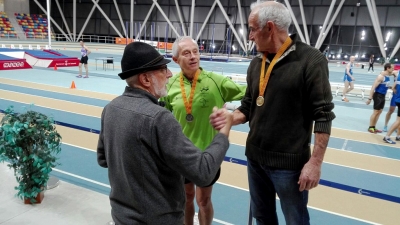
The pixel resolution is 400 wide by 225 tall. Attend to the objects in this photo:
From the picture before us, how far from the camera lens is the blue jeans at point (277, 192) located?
221 centimetres

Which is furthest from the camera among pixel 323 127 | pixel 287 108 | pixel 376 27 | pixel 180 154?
pixel 376 27

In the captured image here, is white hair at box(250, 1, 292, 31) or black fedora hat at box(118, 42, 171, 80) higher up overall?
white hair at box(250, 1, 292, 31)

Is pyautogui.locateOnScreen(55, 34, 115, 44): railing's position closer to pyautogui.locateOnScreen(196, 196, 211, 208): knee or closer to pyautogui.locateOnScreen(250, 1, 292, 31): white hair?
pyautogui.locateOnScreen(196, 196, 211, 208): knee

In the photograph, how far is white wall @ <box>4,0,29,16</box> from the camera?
4459 cm

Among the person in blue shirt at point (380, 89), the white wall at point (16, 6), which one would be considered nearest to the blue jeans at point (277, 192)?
the person in blue shirt at point (380, 89)

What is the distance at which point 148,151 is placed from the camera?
1645 mm

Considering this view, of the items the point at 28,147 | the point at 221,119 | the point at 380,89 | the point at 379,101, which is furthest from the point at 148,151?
the point at 380,89

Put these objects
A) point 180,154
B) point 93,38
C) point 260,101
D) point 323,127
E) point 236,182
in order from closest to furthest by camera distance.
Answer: point 180,154 → point 323,127 → point 260,101 → point 236,182 → point 93,38

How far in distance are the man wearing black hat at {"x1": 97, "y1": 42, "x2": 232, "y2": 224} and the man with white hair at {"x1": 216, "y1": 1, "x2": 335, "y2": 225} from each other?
0.50m

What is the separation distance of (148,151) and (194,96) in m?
1.51

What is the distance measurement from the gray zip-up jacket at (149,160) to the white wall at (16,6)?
51.8 m

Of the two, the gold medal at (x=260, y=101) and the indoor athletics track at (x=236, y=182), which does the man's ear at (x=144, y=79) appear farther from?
the indoor athletics track at (x=236, y=182)

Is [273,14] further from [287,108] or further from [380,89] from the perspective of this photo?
[380,89]

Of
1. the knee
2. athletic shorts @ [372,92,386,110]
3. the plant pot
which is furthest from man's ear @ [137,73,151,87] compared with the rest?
A: athletic shorts @ [372,92,386,110]
